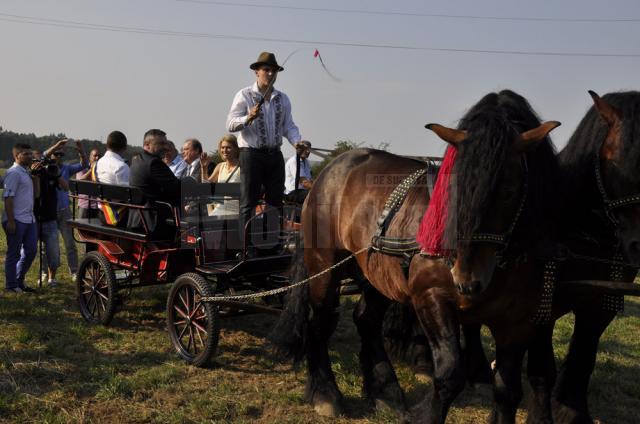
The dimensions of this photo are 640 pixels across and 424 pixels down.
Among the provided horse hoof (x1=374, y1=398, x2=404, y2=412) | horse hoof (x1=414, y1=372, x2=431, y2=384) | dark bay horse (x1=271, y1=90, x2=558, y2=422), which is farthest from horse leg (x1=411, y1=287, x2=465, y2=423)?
horse hoof (x1=414, y1=372, x2=431, y2=384)

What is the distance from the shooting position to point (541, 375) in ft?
12.2

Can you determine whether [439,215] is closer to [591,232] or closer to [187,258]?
[591,232]

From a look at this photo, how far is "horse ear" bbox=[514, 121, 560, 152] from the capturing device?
284 centimetres

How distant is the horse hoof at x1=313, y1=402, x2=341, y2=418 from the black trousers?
162cm

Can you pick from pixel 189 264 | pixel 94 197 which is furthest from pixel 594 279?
pixel 94 197

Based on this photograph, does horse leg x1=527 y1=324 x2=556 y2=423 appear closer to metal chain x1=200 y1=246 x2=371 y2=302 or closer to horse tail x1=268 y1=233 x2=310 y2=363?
metal chain x1=200 y1=246 x2=371 y2=302

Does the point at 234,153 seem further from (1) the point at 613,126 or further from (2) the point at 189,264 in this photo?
(1) the point at 613,126

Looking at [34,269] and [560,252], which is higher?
[560,252]

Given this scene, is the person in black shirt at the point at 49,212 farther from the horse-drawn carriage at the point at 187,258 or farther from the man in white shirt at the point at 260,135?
the man in white shirt at the point at 260,135

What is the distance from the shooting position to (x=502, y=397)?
341 centimetres

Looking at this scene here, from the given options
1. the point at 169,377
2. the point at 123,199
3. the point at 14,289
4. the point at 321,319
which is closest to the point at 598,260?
the point at 321,319

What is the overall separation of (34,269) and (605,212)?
8.49m

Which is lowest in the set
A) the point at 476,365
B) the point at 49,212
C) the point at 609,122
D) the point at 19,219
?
the point at 476,365

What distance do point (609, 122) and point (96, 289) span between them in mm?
5043
